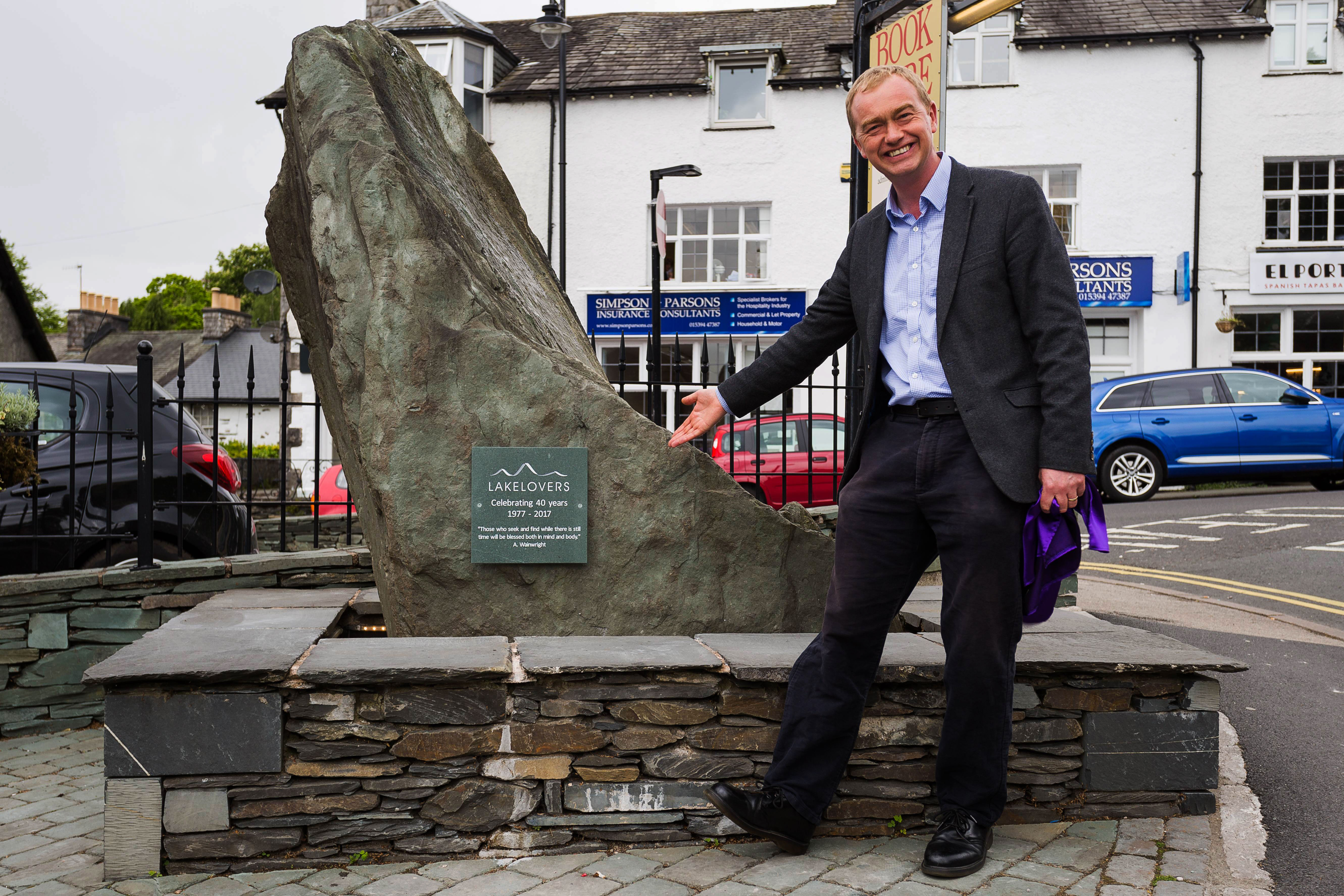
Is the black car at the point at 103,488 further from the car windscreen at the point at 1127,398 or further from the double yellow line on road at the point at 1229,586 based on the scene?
the car windscreen at the point at 1127,398

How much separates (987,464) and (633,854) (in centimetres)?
149

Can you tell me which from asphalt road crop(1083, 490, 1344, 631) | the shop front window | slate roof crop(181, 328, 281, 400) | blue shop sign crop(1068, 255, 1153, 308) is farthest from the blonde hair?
slate roof crop(181, 328, 281, 400)

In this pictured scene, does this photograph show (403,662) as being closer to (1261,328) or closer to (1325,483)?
(1325,483)

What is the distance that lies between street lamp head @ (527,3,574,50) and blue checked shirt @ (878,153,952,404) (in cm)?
1304

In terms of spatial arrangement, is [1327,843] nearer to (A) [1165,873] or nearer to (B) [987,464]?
(A) [1165,873]

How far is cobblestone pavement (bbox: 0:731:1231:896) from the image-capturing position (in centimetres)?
290

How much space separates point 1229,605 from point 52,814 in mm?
6921

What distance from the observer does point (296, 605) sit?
14.6 feet

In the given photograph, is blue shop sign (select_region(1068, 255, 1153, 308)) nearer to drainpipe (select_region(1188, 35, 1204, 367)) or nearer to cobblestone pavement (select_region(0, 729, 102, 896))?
drainpipe (select_region(1188, 35, 1204, 367))

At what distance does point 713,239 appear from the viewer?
67.9ft

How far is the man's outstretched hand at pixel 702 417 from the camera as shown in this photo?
11.5 ft

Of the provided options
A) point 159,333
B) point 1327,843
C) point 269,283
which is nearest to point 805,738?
point 1327,843

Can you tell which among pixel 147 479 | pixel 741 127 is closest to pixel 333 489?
pixel 147 479

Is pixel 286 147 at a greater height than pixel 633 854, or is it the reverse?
pixel 286 147
